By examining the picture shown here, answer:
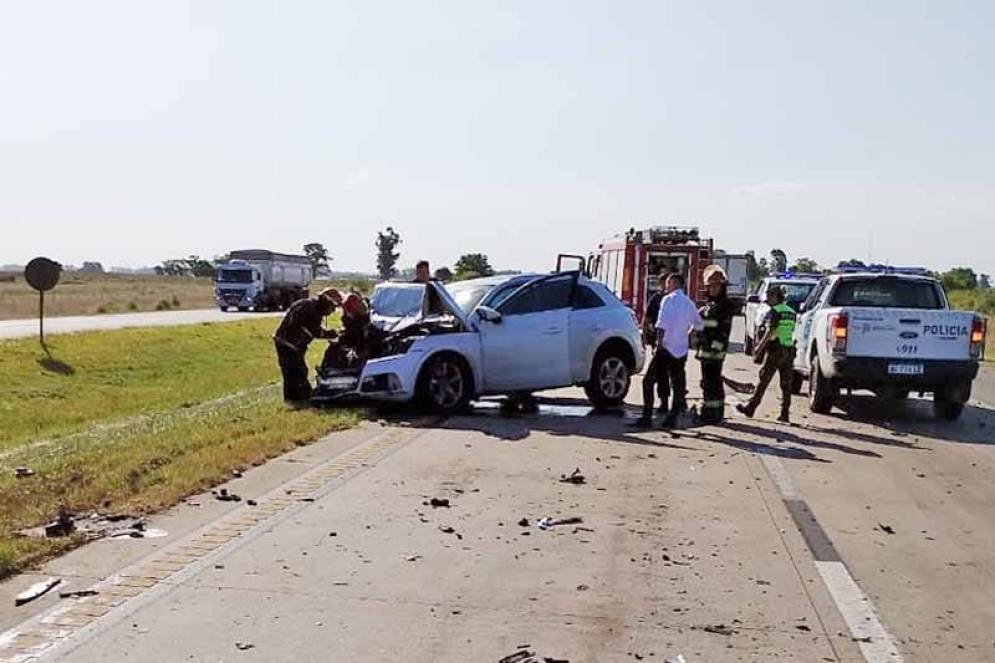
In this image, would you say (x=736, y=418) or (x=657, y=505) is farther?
(x=736, y=418)

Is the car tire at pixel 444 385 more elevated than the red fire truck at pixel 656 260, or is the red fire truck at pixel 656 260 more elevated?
the red fire truck at pixel 656 260

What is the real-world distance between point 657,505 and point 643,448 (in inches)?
123

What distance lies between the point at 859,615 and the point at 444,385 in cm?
905

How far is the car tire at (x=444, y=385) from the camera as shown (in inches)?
582

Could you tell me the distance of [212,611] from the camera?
6.11 metres

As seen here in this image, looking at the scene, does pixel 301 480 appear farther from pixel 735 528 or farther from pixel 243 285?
pixel 243 285

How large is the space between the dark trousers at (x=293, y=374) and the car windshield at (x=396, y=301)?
3.02 m

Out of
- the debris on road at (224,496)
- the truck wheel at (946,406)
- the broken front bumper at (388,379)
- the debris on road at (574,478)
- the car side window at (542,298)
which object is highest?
the car side window at (542,298)

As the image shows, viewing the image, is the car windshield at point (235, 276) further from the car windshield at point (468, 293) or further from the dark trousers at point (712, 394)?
the dark trousers at point (712, 394)

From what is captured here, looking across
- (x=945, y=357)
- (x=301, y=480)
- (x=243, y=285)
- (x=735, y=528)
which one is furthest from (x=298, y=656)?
(x=243, y=285)

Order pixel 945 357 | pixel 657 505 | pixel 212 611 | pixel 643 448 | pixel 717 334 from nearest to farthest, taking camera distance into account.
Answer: pixel 212 611 < pixel 657 505 < pixel 643 448 < pixel 717 334 < pixel 945 357

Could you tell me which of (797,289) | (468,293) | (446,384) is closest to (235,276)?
(797,289)

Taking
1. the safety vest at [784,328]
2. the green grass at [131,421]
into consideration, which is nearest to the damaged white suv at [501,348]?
the green grass at [131,421]

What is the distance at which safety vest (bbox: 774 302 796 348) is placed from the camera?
14.9m
